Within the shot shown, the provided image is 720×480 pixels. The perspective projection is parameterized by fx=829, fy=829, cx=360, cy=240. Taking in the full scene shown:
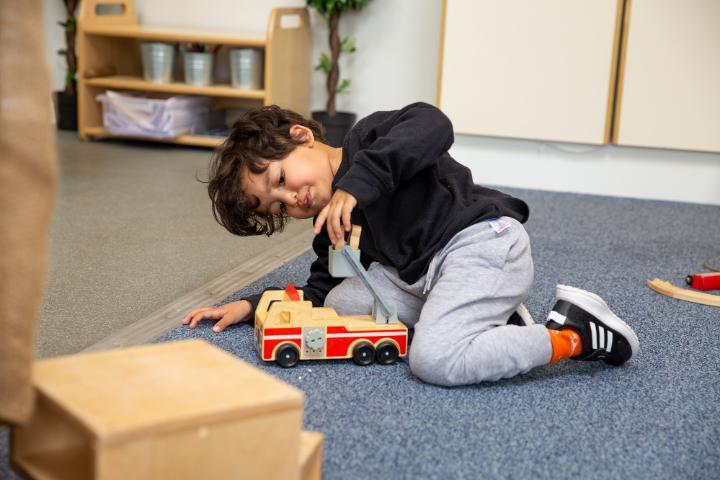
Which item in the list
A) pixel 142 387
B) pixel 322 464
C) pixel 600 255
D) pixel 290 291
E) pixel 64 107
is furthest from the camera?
pixel 64 107

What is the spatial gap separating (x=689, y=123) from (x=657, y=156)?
16 cm

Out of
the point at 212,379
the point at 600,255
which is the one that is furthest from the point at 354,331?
the point at 600,255

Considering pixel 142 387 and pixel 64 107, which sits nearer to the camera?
pixel 142 387

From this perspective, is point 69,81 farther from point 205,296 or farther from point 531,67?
point 205,296

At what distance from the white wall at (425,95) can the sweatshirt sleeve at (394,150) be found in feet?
4.57

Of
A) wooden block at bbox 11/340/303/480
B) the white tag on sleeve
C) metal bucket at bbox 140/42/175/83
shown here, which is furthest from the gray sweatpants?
metal bucket at bbox 140/42/175/83

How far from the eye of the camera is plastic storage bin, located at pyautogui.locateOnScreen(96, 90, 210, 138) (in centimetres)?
294

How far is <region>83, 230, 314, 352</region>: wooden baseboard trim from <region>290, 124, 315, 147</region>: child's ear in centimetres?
35

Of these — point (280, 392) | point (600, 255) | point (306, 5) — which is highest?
point (306, 5)

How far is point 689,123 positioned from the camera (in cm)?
238

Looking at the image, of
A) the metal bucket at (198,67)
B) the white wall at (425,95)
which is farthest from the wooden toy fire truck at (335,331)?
the metal bucket at (198,67)

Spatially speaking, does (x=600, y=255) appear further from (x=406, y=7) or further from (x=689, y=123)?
(x=406, y=7)

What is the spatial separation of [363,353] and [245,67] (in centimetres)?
195

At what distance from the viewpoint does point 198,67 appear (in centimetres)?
295
